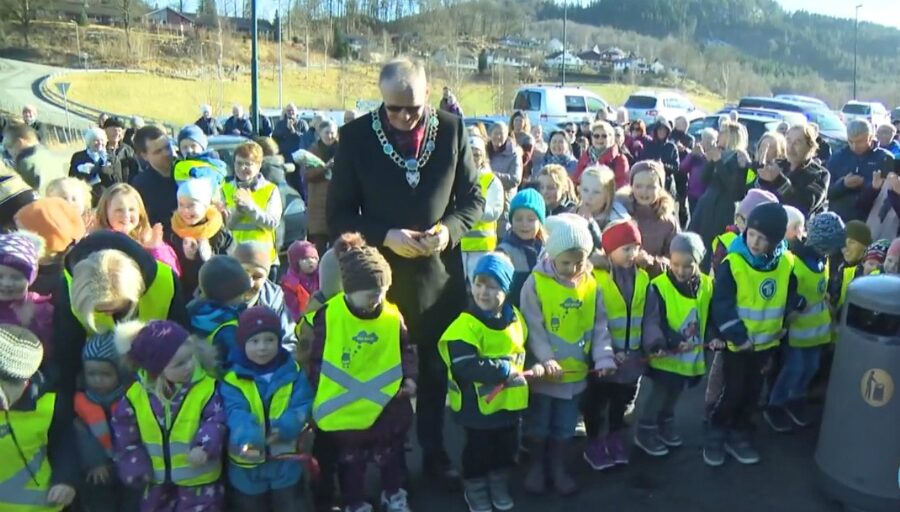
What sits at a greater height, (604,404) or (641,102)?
(641,102)

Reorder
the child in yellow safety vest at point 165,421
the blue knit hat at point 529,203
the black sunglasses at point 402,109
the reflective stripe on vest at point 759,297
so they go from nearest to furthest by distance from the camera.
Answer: the child in yellow safety vest at point 165,421 < the black sunglasses at point 402,109 < the reflective stripe on vest at point 759,297 < the blue knit hat at point 529,203

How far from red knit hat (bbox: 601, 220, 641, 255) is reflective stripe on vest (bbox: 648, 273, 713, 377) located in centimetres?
32

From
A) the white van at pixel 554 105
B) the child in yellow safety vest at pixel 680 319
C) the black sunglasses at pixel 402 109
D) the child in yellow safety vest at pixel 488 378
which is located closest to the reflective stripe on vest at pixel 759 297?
the child in yellow safety vest at pixel 680 319

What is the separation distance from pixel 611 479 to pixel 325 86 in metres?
48.3

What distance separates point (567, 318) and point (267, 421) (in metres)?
1.63

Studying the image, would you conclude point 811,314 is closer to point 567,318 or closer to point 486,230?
point 567,318

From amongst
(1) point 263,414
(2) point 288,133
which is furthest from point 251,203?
(2) point 288,133

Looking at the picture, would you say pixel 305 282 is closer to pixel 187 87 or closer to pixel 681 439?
pixel 681 439

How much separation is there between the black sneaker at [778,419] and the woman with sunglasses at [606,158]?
400cm

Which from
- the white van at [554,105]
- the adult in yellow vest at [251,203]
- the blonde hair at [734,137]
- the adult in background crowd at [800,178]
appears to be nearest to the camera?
the adult in yellow vest at [251,203]

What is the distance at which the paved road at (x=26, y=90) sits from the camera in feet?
109

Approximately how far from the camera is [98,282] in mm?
3332

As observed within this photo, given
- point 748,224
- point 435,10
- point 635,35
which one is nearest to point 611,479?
point 748,224

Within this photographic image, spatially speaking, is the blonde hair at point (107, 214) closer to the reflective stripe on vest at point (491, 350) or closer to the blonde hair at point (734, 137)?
the reflective stripe on vest at point (491, 350)
